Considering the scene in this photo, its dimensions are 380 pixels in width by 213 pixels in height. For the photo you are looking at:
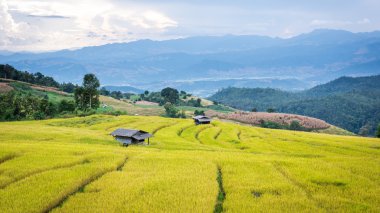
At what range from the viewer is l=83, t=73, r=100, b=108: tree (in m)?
147

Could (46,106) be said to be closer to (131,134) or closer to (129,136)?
(129,136)

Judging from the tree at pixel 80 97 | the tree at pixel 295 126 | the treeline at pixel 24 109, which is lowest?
the tree at pixel 295 126

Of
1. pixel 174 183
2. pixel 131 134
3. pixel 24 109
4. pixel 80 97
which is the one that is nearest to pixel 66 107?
pixel 80 97

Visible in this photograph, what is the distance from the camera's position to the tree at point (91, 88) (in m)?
147

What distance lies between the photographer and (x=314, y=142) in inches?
2965

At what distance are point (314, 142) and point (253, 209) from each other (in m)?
58.3

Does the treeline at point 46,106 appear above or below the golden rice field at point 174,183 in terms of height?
above

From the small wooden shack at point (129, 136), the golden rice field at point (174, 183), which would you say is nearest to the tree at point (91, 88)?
the small wooden shack at point (129, 136)

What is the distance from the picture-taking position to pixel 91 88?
14888cm

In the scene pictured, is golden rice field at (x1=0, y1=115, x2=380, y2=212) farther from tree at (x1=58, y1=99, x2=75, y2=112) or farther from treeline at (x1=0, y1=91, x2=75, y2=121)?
tree at (x1=58, y1=99, x2=75, y2=112)

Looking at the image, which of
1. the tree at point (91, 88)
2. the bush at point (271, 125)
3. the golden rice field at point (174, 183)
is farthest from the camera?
the bush at point (271, 125)

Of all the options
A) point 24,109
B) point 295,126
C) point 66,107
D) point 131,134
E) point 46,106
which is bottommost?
point 295,126

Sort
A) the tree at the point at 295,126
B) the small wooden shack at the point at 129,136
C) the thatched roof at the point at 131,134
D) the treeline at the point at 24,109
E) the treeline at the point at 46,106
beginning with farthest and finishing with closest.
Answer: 1. the tree at the point at 295,126
2. the treeline at the point at 46,106
3. the treeline at the point at 24,109
4. the small wooden shack at the point at 129,136
5. the thatched roof at the point at 131,134

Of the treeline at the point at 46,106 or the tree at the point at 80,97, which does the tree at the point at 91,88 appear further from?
the tree at the point at 80,97
